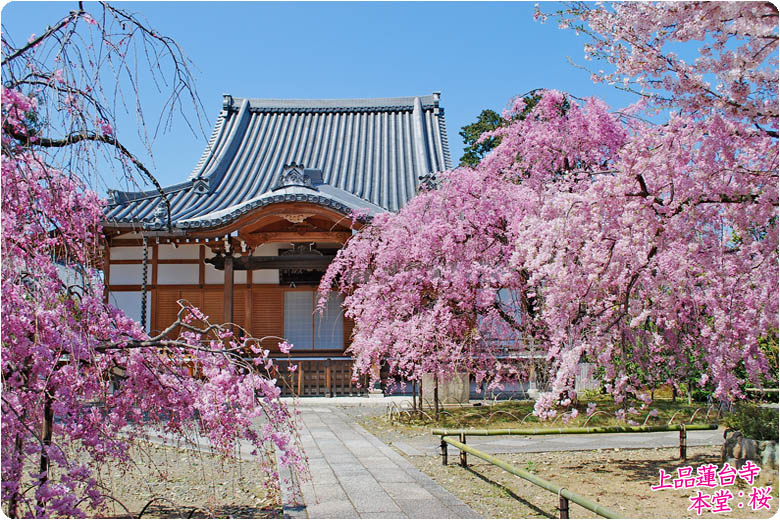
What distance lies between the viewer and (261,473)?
19.9 feet

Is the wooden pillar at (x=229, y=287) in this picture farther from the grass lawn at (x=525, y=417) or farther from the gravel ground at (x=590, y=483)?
the gravel ground at (x=590, y=483)

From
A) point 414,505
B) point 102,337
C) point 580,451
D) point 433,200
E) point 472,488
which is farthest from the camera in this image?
point 433,200

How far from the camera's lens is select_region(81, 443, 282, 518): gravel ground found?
4.67 metres

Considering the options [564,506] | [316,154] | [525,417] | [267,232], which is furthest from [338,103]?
[564,506]

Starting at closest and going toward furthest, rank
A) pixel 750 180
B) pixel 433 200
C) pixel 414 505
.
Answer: pixel 750 180
pixel 414 505
pixel 433 200

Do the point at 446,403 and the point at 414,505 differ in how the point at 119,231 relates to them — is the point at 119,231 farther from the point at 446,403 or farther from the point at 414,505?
the point at 414,505

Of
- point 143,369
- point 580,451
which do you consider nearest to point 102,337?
point 143,369

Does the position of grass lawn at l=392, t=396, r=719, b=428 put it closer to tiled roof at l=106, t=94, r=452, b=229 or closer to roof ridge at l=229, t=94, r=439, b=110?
tiled roof at l=106, t=94, r=452, b=229

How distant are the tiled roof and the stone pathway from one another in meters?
6.25

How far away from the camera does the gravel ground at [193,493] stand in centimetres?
467

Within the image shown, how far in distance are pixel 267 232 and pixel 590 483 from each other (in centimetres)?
959

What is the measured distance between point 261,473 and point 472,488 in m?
2.04

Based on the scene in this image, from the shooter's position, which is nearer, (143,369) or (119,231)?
(143,369)

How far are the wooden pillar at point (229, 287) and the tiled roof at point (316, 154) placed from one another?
44.0 inches
